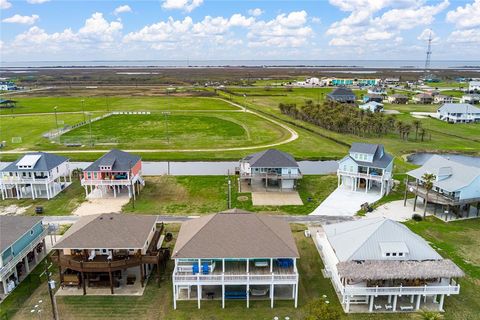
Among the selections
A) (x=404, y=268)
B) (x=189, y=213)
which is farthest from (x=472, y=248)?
(x=189, y=213)

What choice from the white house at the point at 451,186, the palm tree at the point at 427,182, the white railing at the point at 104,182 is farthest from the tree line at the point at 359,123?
the white railing at the point at 104,182

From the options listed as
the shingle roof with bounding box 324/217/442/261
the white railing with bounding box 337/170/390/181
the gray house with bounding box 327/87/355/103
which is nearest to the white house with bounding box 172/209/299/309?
the shingle roof with bounding box 324/217/442/261

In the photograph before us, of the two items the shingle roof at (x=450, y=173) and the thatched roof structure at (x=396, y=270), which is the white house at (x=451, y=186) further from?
the thatched roof structure at (x=396, y=270)

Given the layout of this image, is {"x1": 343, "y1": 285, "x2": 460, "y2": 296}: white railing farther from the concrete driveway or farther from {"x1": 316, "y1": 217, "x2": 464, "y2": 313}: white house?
the concrete driveway

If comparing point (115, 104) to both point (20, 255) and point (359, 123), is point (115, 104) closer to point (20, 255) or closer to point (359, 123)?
point (359, 123)

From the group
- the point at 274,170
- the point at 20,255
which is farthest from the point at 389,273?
the point at 20,255

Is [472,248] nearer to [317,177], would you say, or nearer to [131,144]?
[317,177]
